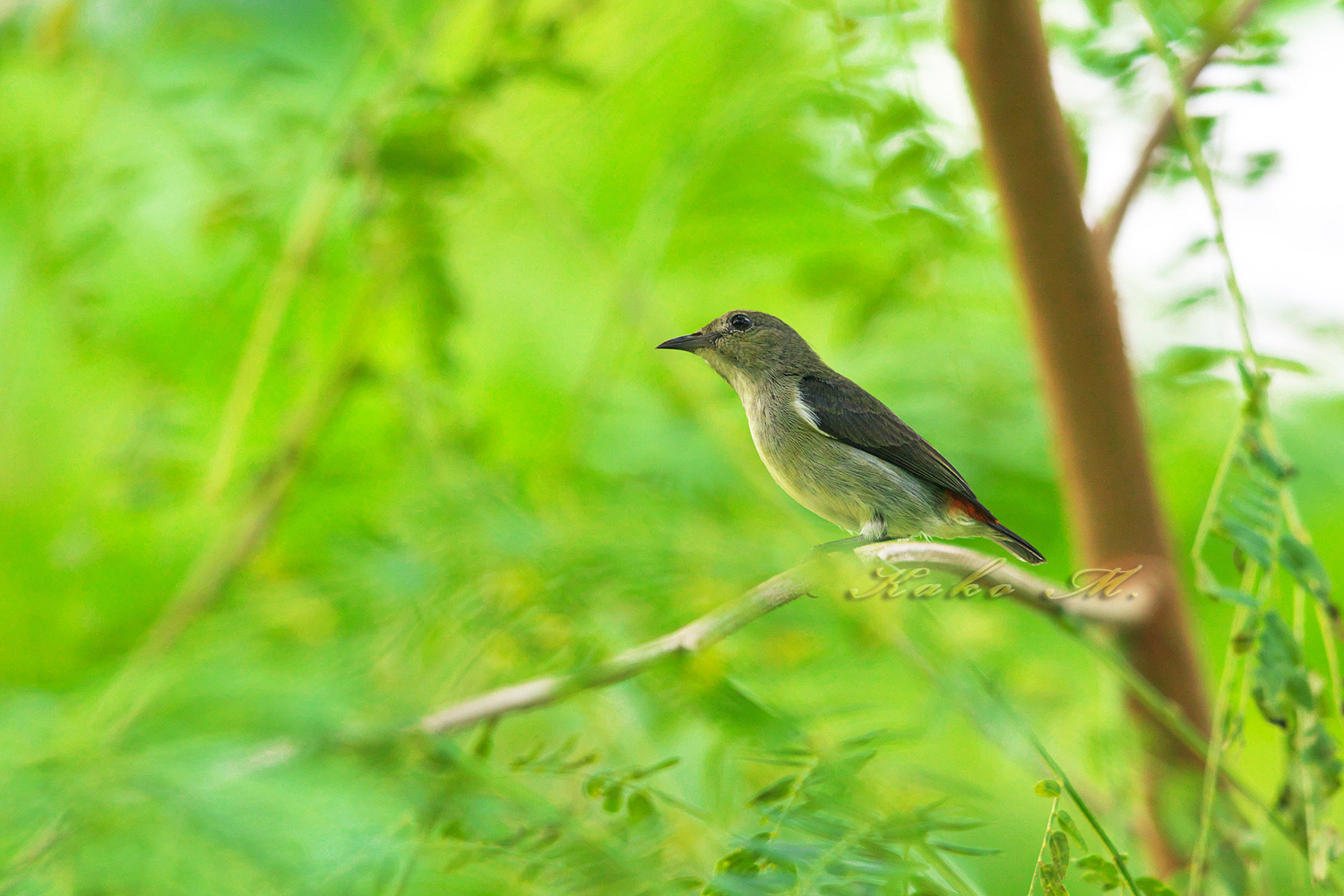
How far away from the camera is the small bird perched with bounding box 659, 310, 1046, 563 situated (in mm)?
592

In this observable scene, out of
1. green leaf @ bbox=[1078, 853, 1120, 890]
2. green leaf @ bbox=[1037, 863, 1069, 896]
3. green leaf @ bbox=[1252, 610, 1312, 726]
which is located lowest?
green leaf @ bbox=[1078, 853, 1120, 890]

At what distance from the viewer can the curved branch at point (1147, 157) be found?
2.92 feet

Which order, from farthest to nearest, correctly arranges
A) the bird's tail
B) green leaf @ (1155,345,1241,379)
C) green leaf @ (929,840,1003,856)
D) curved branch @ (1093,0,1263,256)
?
curved branch @ (1093,0,1263,256)
green leaf @ (1155,345,1241,379)
the bird's tail
green leaf @ (929,840,1003,856)

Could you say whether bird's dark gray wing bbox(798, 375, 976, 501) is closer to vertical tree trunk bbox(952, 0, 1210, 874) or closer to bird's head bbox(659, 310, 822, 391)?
bird's head bbox(659, 310, 822, 391)

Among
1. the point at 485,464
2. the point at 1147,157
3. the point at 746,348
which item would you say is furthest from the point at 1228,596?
the point at 485,464

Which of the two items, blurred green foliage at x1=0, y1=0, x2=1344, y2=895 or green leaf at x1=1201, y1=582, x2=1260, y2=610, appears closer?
green leaf at x1=1201, y1=582, x2=1260, y2=610

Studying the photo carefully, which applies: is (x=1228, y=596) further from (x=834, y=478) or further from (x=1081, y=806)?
(x=834, y=478)

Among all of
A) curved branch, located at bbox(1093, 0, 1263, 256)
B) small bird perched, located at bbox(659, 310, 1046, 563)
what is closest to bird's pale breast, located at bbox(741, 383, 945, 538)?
small bird perched, located at bbox(659, 310, 1046, 563)

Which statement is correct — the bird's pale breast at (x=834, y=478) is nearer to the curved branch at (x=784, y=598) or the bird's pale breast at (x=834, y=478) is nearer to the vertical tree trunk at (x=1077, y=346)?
the curved branch at (x=784, y=598)

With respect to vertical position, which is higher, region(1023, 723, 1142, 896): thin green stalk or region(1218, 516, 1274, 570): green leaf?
region(1218, 516, 1274, 570): green leaf

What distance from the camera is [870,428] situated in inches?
26.4

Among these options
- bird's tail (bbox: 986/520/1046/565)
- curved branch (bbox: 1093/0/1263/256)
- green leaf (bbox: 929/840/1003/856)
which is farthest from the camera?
curved branch (bbox: 1093/0/1263/256)

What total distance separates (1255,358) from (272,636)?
3.72 ft

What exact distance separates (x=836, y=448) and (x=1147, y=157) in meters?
0.52
